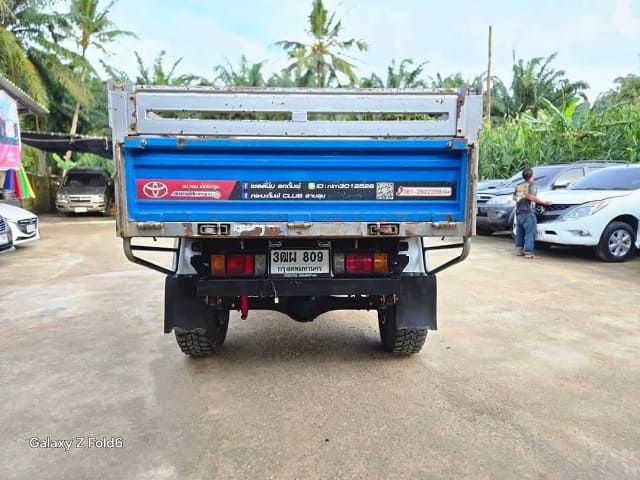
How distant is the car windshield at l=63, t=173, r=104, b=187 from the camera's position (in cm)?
1938

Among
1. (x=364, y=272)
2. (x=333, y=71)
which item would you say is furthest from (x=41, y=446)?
(x=333, y=71)

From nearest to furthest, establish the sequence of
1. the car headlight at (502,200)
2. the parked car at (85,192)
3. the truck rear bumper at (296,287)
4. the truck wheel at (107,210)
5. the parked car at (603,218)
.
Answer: the truck rear bumper at (296,287) → the parked car at (603,218) → the car headlight at (502,200) → the parked car at (85,192) → the truck wheel at (107,210)

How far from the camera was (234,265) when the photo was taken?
3561 mm

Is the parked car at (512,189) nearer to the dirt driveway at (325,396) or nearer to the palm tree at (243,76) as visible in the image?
the dirt driveway at (325,396)

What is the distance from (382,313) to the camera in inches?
164

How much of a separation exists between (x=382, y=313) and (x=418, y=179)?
126 cm

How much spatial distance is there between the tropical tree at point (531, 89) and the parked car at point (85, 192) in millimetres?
22266

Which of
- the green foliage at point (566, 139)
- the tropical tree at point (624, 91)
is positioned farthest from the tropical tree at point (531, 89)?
the green foliage at point (566, 139)

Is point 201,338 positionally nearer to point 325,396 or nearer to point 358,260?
point 325,396

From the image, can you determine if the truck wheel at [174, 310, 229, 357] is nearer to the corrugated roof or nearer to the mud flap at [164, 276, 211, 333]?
the mud flap at [164, 276, 211, 333]

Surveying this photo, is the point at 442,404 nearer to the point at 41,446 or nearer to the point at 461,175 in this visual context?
the point at 461,175

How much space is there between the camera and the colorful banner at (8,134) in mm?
11703

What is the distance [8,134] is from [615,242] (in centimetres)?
1311

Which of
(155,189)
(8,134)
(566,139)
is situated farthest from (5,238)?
(566,139)
